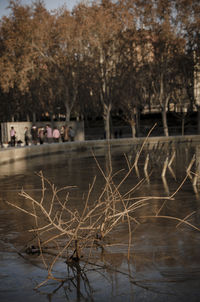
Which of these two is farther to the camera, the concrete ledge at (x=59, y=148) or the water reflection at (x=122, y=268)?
the concrete ledge at (x=59, y=148)

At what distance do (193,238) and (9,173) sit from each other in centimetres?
1421

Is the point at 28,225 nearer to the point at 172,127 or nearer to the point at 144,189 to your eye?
the point at 144,189

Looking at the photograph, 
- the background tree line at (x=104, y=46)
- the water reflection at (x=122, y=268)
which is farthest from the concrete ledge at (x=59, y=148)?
the water reflection at (x=122, y=268)

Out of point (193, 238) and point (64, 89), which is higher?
point (64, 89)

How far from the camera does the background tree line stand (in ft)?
160

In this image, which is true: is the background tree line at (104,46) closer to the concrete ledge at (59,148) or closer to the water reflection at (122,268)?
the concrete ledge at (59,148)

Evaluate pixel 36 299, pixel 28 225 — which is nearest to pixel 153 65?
pixel 28 225

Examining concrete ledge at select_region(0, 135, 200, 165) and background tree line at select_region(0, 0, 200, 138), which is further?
→ background tree line at select_region(0, 0, 200, 138)

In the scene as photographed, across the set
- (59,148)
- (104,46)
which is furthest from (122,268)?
(104,46)

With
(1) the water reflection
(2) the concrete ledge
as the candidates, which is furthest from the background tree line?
(1) the water reflection

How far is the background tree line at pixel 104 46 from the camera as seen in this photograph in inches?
1914

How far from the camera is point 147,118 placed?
245 feet

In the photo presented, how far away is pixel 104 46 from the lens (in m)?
48.2

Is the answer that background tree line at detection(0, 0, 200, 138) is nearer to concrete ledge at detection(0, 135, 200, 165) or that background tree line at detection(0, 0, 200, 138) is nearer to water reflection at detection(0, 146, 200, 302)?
concrete ledge at detection(0, 135, 200, 165)
